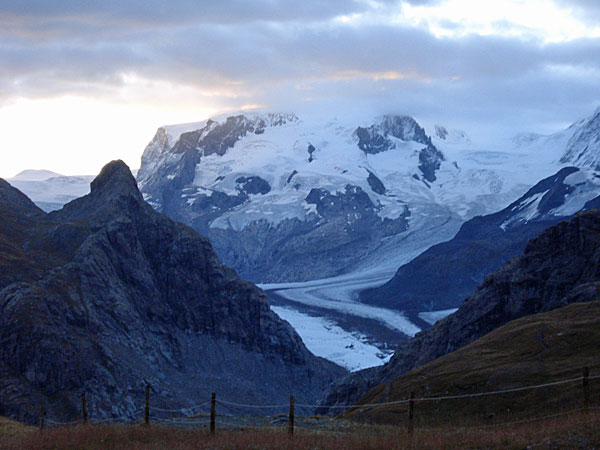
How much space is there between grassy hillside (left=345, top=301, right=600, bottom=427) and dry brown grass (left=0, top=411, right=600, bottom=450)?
→ 6223 millimetres

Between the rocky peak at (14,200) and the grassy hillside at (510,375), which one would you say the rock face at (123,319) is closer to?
the rocky peak at (14,200)

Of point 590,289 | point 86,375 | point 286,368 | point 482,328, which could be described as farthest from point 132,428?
point 286,368

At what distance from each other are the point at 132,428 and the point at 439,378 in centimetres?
2272

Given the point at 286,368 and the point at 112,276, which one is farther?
the point at 286,368

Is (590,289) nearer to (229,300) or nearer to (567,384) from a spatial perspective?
(567,384)

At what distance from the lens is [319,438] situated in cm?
3023

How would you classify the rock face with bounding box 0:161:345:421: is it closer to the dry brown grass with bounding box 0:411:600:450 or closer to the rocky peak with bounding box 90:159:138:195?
the rocky peak with bounding box 90:159:138:195

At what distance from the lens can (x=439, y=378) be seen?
4891 cm

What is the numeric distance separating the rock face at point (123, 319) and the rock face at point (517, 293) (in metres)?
37.5

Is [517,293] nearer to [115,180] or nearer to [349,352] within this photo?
[349,352]

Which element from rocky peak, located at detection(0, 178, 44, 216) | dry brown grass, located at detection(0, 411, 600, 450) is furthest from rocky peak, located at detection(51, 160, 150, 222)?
dry brown grass, located at detection(0, 411, 600, 450)

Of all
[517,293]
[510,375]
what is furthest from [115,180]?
[510,375]

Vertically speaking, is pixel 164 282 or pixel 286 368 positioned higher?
pixel 164 282

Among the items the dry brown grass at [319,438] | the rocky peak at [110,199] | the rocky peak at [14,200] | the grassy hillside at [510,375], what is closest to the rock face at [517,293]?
the grassy hillside at [510,375]
